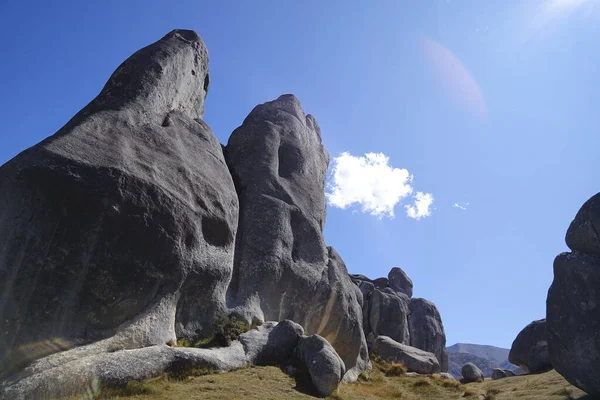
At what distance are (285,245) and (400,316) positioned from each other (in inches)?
814

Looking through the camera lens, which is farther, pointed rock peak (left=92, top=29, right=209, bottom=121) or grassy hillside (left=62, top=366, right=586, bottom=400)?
pointed rock peak (left=92, top=29, right=209, bottom=121)

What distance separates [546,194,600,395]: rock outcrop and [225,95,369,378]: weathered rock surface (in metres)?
7.37

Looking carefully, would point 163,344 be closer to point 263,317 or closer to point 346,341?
point 263,317

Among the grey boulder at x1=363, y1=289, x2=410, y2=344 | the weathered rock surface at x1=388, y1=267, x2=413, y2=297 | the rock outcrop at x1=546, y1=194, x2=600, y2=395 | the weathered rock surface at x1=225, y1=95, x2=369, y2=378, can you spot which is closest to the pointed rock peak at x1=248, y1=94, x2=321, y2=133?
the weathered rock surface at x1=225, y1=95, x2=369, y2=378

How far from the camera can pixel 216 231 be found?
13.4 meters

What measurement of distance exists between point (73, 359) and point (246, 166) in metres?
11.0

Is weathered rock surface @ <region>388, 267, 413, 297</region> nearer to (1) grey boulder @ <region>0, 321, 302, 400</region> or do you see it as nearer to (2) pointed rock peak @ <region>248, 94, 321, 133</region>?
(2) pointed rock peak @ <region>248, 94, 321, 133</region>

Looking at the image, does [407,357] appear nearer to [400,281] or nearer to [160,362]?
[160,362]

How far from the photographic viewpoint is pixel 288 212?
59.7 ft

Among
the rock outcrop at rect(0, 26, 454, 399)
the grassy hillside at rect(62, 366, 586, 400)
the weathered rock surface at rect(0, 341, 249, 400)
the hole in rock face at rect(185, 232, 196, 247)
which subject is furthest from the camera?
the hole in rock face at rect(185, 232, 196, 247)

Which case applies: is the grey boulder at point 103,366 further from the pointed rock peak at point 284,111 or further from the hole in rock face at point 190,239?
the pointed rock peak at point 284,111

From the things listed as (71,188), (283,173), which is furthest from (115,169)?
(283,173)

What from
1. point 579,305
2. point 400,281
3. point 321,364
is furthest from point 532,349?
point 321,364

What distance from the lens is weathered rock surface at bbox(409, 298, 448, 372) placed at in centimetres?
4100
